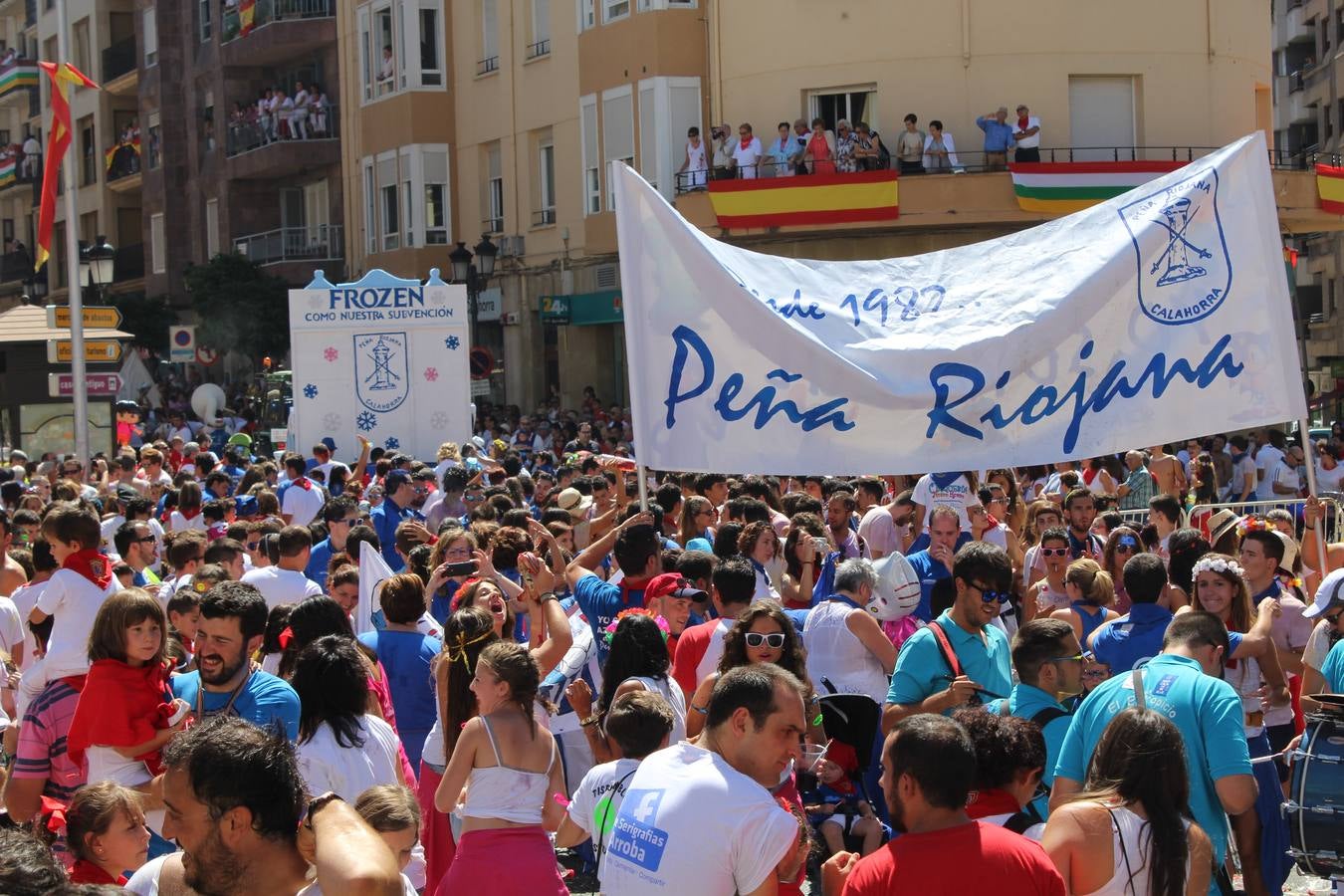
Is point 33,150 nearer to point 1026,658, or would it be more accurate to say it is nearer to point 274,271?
point 274,271

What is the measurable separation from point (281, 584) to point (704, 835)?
16.9 ft

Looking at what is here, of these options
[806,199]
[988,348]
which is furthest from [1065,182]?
[988,348]

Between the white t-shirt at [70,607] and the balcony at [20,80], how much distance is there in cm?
5643

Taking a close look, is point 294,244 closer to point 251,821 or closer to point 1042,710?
point 1042,710

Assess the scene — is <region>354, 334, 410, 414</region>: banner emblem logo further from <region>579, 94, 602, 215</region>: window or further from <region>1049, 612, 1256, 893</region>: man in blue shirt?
<region>1049, 612, 1256, 893</region>: man in blue shirt

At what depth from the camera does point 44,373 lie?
82.1 feet

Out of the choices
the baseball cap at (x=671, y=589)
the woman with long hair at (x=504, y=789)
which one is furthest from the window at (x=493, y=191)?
the woman with long hair at (x=504, y=789)

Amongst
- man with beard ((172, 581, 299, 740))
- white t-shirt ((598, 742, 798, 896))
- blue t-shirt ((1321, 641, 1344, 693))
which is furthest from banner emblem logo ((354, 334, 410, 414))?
white t-shirt ((598, 742, 798, 896))

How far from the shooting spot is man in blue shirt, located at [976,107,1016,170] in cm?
2708

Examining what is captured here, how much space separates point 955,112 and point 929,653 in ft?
73.6

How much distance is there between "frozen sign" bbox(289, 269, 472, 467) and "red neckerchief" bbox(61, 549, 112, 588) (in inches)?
511

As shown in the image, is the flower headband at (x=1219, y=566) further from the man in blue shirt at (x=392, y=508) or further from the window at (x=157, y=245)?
the window at (x=157, y=245)

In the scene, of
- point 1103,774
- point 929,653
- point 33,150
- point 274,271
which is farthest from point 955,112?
point 33,150

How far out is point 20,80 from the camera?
6047 centimetres
